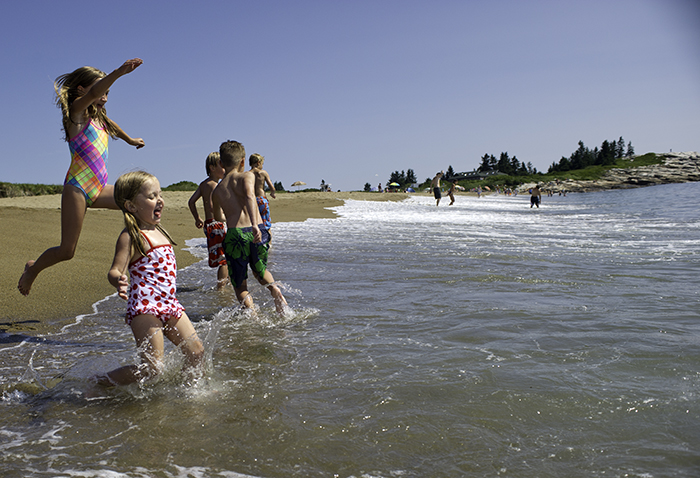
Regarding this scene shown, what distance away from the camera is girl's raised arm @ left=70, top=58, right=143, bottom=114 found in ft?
12.5

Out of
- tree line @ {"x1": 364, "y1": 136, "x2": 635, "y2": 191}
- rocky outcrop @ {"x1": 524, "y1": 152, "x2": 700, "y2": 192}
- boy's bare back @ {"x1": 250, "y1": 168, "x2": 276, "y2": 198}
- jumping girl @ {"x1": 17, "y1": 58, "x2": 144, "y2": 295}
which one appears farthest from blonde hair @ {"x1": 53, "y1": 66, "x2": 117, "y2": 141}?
tree line @ {"x1": 364, "y1": 136, "x2": 635, "y2": 191}

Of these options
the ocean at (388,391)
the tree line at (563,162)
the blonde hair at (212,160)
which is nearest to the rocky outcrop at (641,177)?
the tree line at (563,162)

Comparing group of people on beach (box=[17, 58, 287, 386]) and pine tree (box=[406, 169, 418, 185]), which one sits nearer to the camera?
group of people on beach (box=[17, 58, 287, 386])

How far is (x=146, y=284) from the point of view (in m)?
3.12

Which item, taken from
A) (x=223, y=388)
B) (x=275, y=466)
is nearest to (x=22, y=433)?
(x=223, y=388)

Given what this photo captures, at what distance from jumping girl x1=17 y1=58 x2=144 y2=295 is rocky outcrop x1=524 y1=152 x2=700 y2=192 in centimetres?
11151

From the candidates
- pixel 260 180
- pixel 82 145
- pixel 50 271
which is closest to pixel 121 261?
pixel 82 145

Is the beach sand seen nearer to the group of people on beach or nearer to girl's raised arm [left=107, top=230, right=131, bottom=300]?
the group of people on beach

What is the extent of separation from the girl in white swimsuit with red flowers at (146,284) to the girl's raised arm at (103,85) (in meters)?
1.10

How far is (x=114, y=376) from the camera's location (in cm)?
313

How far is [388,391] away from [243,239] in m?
2.61

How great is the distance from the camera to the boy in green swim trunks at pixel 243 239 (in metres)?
5.05

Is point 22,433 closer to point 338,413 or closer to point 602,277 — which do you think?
point 338,413

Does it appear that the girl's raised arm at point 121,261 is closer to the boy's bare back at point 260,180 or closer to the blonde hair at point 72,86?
the blonde hair at point 72,86
